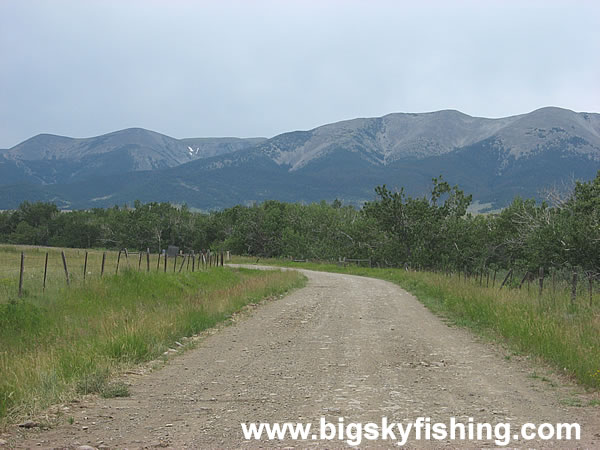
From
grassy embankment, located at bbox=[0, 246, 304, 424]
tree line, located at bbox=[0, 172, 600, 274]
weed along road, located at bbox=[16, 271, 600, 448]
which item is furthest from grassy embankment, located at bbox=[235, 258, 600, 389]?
grassy embankment, located at bbox=[0, 246, 304, 424]

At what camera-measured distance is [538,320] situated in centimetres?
1089

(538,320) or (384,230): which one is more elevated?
(384,230)

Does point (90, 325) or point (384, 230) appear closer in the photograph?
point (90, 325)

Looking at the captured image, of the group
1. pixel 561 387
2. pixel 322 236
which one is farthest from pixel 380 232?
pixel 561 387

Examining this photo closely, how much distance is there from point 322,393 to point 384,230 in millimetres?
41817

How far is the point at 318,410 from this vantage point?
20.0 feet

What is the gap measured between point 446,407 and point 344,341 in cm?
481

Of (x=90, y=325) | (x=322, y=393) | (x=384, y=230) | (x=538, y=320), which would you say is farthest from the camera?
(x=384, y=230)

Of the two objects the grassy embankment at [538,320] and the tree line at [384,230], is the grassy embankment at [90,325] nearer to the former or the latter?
the grassy embankment at [538,320]

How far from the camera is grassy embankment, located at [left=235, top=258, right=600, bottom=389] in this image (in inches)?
328

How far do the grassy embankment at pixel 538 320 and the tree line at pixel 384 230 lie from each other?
6118mm

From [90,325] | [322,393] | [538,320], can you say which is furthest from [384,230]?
[322,393]

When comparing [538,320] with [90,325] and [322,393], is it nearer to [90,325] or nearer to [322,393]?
[322,393]

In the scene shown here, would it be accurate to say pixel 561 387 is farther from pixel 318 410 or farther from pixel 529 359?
pixel 318 410
